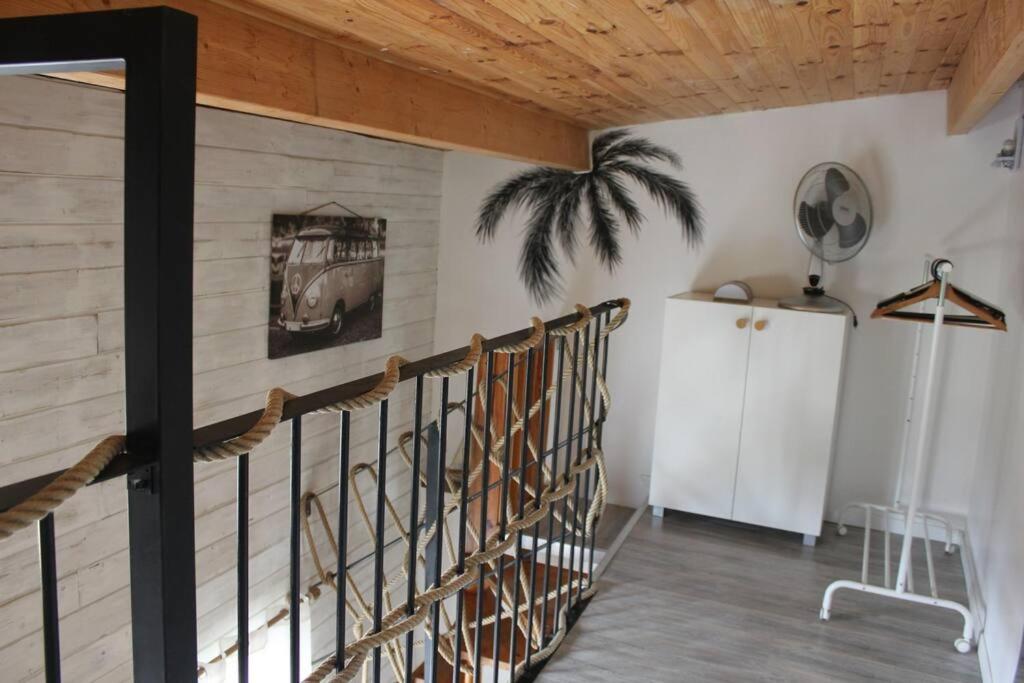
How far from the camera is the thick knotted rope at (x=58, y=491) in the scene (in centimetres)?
75

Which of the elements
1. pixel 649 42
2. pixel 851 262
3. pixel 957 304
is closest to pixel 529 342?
pixel 649 42

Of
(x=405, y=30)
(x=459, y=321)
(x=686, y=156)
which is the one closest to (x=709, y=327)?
(x=686, y=156)

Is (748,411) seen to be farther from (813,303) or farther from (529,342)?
(529,342)

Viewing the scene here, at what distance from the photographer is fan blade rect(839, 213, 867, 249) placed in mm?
3854

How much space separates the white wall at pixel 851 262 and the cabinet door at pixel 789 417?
18.3 inches

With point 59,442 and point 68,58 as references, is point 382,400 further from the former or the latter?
point 59,442

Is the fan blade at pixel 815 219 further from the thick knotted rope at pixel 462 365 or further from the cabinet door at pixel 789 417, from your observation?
the thick knotted rope at pixel 462 365

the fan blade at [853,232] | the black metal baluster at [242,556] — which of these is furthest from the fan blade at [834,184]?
the black metal baluster at [242,556]

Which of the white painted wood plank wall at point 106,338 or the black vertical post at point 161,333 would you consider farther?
the white painted wood plank wall at point 106,338

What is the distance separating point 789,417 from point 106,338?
2.88 m

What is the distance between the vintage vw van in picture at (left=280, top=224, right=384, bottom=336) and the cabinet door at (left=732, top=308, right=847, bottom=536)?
6.40 feet

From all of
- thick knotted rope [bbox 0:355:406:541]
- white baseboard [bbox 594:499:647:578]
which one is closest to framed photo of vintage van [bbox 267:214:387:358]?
white baseboard [bbox 594:499:647:578]

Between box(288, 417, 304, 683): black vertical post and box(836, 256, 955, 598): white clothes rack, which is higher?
box(288, 417, 304, 683): black vertical post

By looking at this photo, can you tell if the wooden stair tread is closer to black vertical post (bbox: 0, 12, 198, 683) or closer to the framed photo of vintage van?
the framed photo of vintage van
